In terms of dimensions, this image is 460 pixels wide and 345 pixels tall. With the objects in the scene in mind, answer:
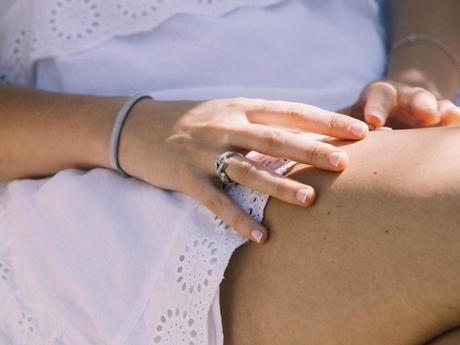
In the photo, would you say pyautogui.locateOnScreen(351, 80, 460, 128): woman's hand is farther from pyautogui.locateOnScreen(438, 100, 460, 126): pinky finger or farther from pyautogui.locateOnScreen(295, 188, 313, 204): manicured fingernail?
pyautogui.locateOnScreen(295, 188, 313, 204): manicured fingernail

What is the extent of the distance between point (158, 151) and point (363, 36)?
49cm

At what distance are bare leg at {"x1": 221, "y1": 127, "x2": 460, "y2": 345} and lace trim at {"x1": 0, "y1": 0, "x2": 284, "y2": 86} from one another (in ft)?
1.22

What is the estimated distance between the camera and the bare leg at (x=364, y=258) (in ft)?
2.57

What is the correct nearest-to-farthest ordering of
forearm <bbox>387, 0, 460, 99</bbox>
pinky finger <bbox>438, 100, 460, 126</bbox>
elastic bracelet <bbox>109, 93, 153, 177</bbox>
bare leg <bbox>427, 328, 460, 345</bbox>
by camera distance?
bare leg <bbox>427, 328, 460, 345</bbox> → elastic bracelet <bbox>109, 93, 153, 177</bbox> → pinky finger <bbox>438, 100, 460, 126</bbox> → forearm <bbox>387, 0, 460, 99</bbox>

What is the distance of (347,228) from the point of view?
2.75ft

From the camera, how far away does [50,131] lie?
1.10 metres

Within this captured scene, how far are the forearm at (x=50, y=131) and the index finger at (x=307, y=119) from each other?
210 mm

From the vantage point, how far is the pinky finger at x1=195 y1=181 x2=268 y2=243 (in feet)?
2.91

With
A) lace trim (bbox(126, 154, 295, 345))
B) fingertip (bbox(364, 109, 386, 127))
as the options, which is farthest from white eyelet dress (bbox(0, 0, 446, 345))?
fingertip (bbox(364, 109, 386, 127))

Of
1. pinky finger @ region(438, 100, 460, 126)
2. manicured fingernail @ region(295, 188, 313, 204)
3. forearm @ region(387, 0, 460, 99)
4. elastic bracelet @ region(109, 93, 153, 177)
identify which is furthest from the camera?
forearm @ region(387, 0, 460, 99)

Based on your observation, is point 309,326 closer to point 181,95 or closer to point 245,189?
point 245,189

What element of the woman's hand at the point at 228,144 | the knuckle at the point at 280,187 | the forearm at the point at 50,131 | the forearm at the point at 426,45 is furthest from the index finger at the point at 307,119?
the forearm at the point at 426,45

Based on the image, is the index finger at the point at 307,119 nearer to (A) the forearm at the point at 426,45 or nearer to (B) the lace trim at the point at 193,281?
(B) the lace trim at the point at 193,281

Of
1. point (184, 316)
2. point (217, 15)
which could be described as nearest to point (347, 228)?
point (184, 316)
